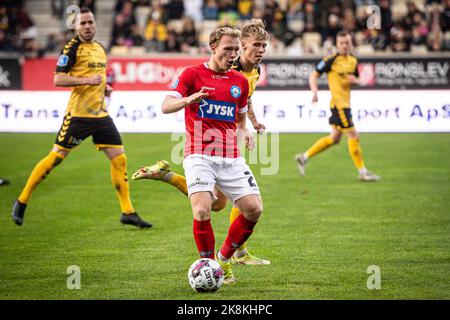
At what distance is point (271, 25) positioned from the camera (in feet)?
88.4

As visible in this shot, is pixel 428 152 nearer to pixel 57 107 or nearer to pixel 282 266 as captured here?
pixel 57 107

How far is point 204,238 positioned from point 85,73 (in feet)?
13.1

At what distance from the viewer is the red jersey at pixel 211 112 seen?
7223mm

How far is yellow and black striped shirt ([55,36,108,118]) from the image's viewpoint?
1028cm

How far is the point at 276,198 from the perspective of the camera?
40.9 ft

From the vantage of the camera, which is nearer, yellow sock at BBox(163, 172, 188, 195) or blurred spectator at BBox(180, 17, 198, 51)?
yellow sock at BBox(163, 172, 188, 195)

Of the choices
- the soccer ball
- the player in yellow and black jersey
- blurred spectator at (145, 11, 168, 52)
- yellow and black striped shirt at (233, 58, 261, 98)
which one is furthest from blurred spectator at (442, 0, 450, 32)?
the soccer ball

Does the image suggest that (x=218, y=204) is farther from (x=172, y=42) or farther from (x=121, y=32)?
(x=121, y=32)

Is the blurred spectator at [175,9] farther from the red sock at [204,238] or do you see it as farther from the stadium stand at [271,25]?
the red sock at [204,238]

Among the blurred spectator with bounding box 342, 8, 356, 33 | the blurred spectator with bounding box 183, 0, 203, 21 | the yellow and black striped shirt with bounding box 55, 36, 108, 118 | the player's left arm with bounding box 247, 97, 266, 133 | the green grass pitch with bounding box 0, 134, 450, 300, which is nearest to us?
the green grass pitch with bounding box 0, 134, 450, 300

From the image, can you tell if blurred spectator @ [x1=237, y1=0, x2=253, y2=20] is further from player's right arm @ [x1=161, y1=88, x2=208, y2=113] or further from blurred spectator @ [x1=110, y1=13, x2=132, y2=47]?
player's right arm @ [x1=161, y1=88, x2=208, y2=113]

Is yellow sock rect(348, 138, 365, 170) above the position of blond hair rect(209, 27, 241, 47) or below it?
below

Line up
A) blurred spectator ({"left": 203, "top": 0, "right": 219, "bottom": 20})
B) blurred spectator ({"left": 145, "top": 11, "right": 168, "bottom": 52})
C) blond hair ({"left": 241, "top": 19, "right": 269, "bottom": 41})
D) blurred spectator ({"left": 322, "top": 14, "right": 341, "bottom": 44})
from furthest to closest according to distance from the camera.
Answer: blurred spectator ({"left": 203, "top": 0, "right": 219, "bottom": 20}) < blurred spectator ({"left": 145, "top": 11, "right": 168, "bottom": 52}) < blurred spectator ({"left": 322, "top": 14, "right": 341, "bottom": 44}) < blond hair ({"left": 241, "top": 19, "right": 269, "bottom": 41})
